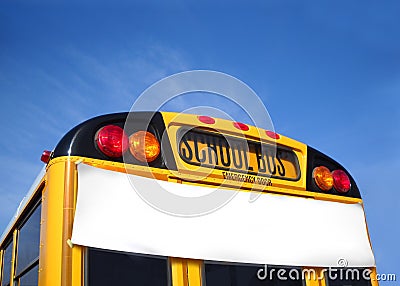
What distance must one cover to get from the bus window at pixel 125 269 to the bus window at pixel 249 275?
255 millimetres

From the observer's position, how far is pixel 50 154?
2674 mm

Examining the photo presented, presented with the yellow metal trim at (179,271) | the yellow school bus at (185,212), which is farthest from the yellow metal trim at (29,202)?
the yellow metal trim at (179,271)

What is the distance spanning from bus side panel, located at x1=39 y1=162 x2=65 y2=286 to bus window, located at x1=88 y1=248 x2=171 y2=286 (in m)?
0.15

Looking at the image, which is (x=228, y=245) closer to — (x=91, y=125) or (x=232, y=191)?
(x=232, y=191)

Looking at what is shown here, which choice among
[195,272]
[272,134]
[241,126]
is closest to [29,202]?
[195,272]

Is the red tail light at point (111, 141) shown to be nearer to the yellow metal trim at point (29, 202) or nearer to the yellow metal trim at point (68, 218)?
the yellow metal trim at point (68, 218)

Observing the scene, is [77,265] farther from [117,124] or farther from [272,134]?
[272,134]

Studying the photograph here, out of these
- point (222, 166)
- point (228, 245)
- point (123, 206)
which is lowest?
point (228, 245)

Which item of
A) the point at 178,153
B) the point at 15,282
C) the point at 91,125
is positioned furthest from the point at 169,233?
the point at 15,282

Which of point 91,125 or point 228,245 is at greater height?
point 91,125

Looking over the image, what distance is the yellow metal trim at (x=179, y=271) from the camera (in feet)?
8.25

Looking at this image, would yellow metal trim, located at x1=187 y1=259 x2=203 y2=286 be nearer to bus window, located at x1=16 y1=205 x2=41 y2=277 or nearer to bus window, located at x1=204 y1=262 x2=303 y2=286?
bus window, located at x1=204 y1=262 x2=303 y2=286

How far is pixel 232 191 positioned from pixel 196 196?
24 cm

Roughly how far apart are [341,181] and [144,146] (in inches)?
58.4
